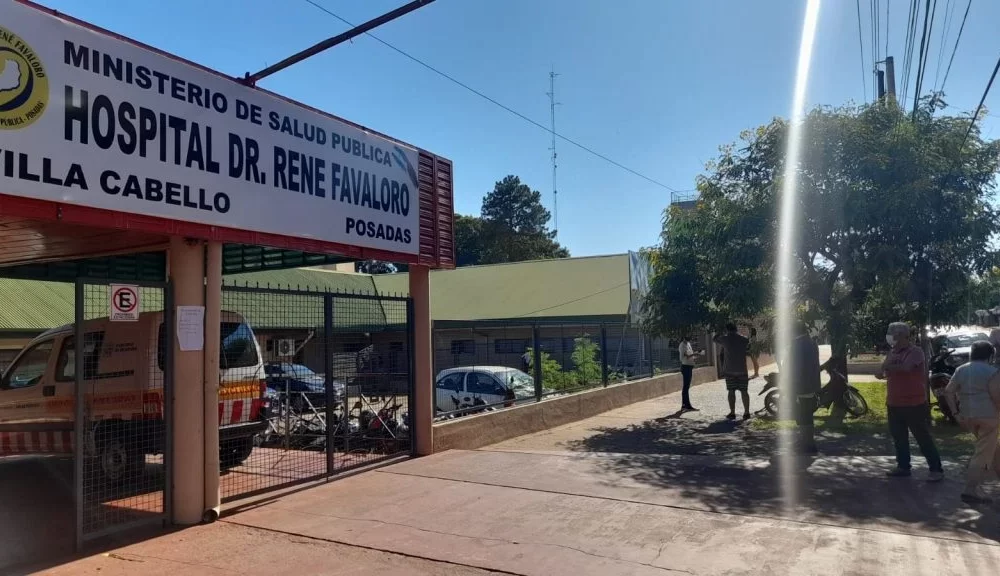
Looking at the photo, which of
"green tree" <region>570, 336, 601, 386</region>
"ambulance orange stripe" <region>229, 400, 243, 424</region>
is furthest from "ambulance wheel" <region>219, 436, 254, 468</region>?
"green tree" <region>570, 336, 601, 386</region>

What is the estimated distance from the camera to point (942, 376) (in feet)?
37.0

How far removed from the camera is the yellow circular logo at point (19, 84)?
5199mm

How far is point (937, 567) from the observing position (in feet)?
16.8

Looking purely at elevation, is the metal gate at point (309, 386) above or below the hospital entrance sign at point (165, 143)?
below

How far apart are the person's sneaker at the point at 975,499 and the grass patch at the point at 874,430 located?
8.92 feet

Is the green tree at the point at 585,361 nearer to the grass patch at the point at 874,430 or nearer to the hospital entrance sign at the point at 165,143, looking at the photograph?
the grass patch at the point at 874,430

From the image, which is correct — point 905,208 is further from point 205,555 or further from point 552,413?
point 205,555

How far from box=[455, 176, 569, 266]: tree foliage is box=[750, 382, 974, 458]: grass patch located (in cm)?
5545

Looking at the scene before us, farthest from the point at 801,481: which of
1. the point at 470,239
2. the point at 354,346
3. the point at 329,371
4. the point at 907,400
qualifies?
the point at 470,239

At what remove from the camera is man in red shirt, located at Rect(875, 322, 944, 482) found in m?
7.58

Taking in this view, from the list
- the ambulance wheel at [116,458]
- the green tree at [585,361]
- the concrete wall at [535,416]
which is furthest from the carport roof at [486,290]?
the ambulance wheel at [116,458]

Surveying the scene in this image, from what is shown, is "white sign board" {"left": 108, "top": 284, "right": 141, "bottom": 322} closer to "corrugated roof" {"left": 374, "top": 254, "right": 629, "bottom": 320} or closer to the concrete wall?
the concrete wall

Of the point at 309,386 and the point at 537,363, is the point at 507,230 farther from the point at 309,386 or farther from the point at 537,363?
the point at 309,386

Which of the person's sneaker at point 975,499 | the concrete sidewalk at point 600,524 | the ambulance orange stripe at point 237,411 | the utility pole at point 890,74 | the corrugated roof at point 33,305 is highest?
the utility pole at point 890,74
